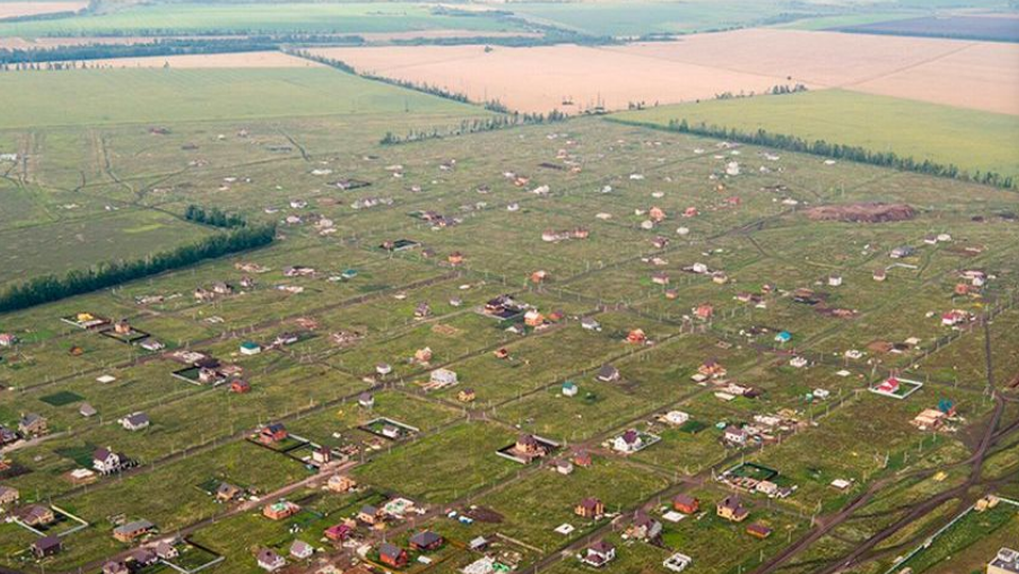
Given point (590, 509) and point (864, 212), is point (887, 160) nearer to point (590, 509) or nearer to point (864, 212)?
point (864, 212)

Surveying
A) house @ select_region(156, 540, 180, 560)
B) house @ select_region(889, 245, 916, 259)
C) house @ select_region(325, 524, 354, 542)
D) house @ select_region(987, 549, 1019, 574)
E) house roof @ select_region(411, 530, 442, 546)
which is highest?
house @ select_region(889, 245, 916, 259)

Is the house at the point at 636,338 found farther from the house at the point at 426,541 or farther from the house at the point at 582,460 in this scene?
the house at the point at 426,541

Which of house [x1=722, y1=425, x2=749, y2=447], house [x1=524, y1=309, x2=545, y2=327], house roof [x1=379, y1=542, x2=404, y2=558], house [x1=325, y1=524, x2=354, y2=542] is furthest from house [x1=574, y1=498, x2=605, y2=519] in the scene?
house [x1=524, y1=309, x2=545, y2=327]

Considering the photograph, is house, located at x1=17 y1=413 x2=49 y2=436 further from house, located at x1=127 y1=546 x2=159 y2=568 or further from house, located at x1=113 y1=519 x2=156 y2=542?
house, located at x1=127 y1=546 x2=159 y2=568

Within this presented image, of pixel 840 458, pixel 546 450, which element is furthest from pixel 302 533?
pixel 840 458

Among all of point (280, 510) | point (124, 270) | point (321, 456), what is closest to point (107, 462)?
point (321, 456)

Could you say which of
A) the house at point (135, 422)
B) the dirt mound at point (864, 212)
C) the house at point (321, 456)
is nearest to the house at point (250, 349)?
the house at point (135, 422)
